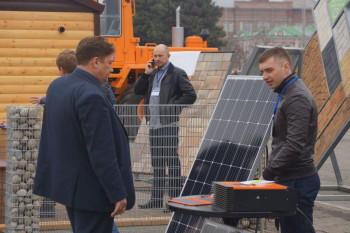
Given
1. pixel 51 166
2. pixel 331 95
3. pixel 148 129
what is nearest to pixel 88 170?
pixel 51 166

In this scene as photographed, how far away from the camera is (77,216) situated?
13.9 ft

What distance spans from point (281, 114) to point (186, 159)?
91.2 inches

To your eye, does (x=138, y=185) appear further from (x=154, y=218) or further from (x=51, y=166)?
(x=51, y=166)

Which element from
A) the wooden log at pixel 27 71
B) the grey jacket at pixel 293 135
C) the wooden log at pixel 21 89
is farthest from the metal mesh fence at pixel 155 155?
the wooden log at pixel 27 71

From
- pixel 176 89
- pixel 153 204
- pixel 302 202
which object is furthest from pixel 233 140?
pixel 176 89

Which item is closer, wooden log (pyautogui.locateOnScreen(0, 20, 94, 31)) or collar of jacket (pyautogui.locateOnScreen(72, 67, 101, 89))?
collar of jacket (pyautogui.locateOnScreen(72, 67, 101, 89))

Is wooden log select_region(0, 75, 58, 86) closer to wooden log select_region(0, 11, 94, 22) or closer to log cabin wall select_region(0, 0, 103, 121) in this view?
log cabin wall select_region(0, 0, 103, 121)

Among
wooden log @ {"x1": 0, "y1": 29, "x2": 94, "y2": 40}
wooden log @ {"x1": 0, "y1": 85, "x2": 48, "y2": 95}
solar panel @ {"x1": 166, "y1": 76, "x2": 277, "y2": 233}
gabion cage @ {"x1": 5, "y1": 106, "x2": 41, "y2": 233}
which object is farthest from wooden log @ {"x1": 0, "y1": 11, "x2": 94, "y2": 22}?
solar panel @ {"x1": 166, "y1": 76, "x2": 277, "y2": 233}

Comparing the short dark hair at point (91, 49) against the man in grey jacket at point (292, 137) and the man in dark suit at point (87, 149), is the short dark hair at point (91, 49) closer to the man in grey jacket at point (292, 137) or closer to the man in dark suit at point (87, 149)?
the man in dark suit at point (87, 149)

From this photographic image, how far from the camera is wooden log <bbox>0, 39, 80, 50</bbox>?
9.95m

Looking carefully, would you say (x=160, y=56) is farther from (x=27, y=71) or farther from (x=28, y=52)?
(x=28, y=52)

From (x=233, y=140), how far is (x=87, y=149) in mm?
1623

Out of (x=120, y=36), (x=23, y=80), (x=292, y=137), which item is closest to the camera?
(x=292, y=137)

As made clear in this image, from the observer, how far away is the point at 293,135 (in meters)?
4.59
